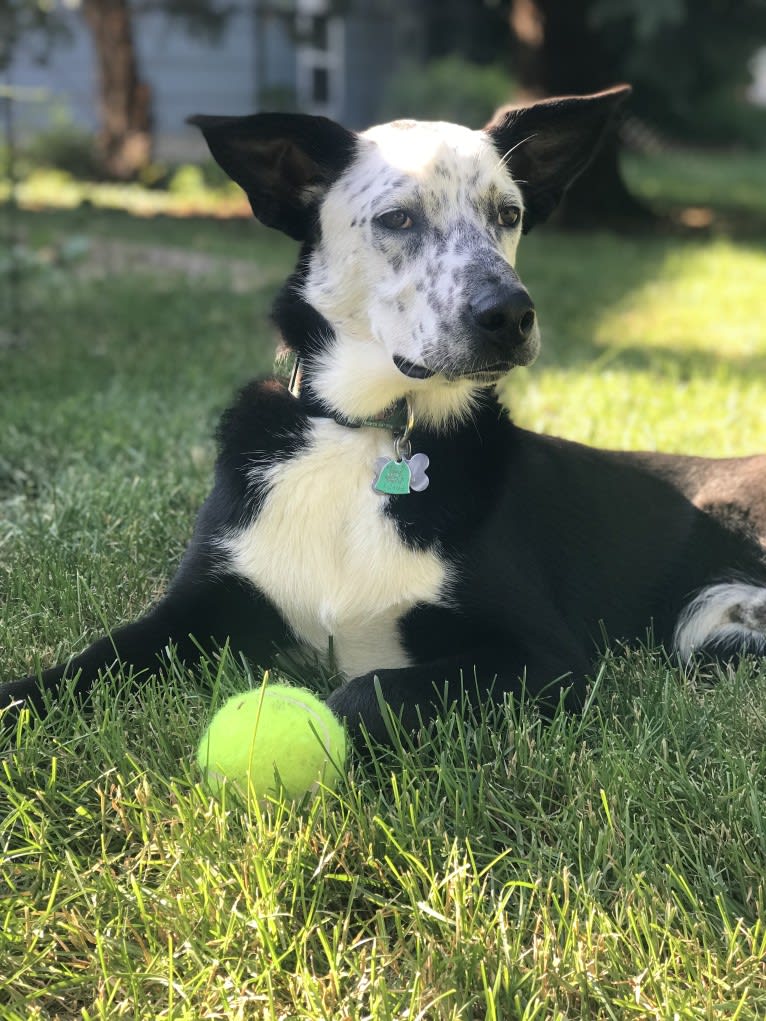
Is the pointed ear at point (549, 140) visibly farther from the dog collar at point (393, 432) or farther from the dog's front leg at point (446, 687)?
the dog's front leg at point (446, 687)

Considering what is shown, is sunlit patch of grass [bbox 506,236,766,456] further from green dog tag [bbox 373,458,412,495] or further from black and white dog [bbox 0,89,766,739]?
Result: green dog tag [bbox 373,458,412,495]

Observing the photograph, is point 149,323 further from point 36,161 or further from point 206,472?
point 36,161

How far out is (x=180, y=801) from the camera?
1937mm

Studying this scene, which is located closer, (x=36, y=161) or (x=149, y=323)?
(x=149, y=323)

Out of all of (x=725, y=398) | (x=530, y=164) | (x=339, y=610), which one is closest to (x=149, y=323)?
(x=725, y=398)

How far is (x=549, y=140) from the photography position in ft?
9.62

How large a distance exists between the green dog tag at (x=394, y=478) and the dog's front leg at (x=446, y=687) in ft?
1.27

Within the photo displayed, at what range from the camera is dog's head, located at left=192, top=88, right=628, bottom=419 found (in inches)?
96.7

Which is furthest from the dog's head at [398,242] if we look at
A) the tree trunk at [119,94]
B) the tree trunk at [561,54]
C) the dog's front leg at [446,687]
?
the tree trunk at [119,94]

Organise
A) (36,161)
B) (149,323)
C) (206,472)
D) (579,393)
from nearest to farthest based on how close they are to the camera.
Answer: (206,472), (579,393), (149,323), (36,161)

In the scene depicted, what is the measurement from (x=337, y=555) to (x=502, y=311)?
0.62m

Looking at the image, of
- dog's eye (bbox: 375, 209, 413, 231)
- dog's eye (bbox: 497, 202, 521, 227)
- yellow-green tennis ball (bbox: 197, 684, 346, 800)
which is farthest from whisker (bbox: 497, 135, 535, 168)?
yellow-green tennis ball (bbox: 197, 684, 346, 800)

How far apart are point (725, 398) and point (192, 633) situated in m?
3.35

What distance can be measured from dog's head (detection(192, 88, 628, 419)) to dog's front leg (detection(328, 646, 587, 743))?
590 mm
